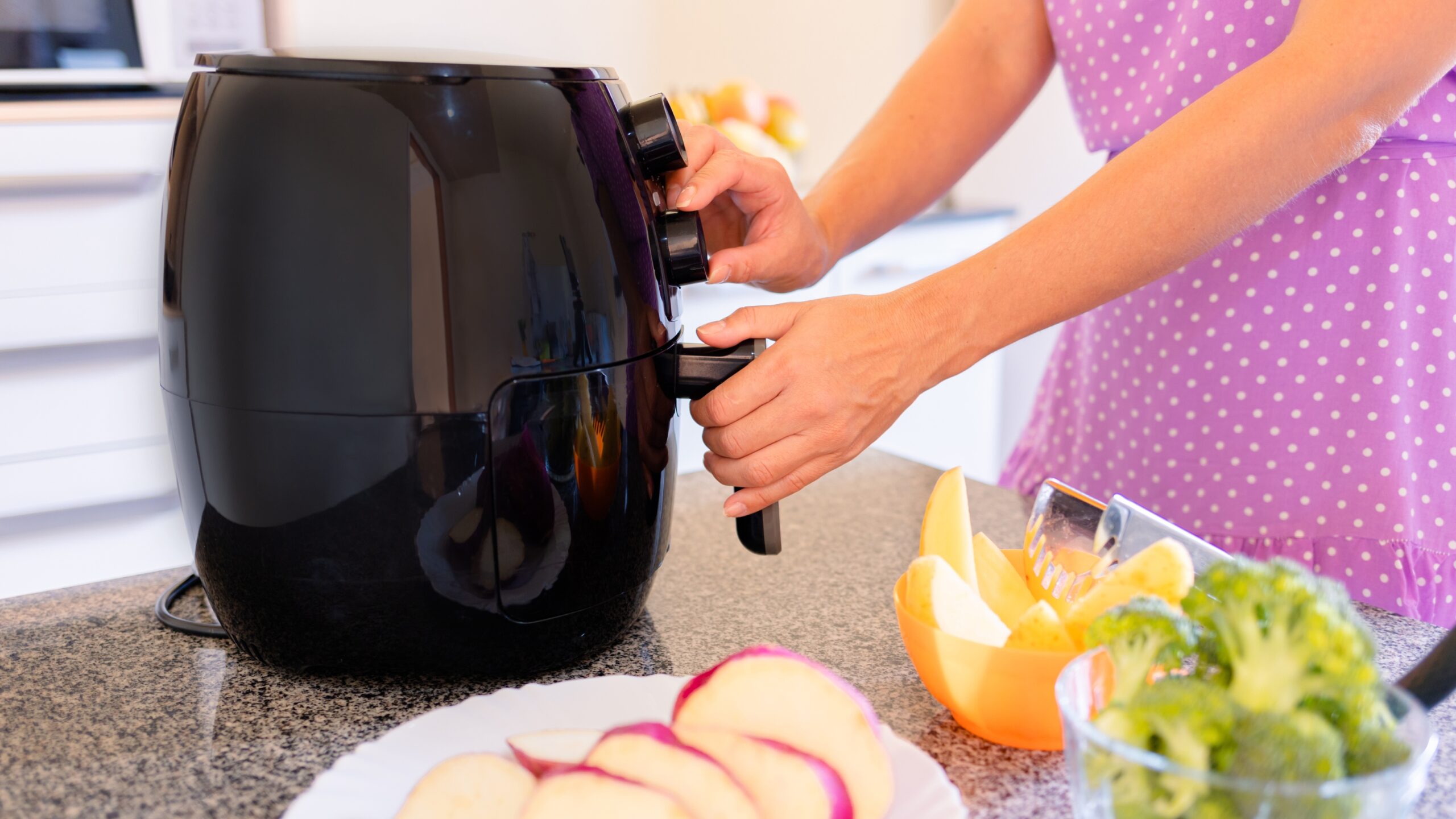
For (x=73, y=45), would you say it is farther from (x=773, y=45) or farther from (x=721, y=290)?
(x=773, y=45)

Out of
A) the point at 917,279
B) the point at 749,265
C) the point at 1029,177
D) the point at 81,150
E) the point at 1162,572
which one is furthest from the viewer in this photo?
the point at 1029,177

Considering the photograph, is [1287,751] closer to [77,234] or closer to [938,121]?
[938,121]

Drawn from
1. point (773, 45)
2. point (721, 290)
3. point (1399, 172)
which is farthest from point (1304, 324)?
point (773, 45)

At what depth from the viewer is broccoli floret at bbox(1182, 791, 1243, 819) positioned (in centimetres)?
31

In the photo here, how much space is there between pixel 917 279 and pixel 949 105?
1.02m

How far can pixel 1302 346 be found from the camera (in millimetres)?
825

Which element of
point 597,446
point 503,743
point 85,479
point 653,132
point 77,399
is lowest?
point 85,479

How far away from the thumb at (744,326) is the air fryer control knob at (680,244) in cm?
3

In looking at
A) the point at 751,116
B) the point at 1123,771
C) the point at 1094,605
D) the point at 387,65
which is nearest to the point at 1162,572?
the point at 1094,605

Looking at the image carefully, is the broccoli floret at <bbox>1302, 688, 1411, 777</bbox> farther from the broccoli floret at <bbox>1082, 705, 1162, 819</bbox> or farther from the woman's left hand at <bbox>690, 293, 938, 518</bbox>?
the woman's left hand at <bbox>690, 293, 938, 518</bbox>

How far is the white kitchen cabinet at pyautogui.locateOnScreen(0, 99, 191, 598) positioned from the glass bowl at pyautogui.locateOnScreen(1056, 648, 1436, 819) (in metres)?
1.57

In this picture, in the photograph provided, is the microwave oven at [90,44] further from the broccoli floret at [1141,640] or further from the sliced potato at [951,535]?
the broccoli floret at [1141,640]

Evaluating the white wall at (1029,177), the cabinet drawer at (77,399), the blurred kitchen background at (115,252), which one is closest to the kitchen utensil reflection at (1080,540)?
the blurred kitchen background at (115,252)

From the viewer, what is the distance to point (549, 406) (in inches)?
18.8
